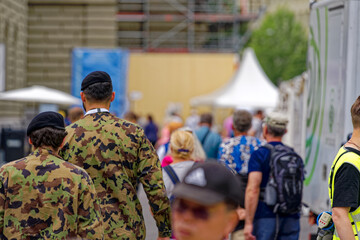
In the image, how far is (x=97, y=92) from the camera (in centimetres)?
538

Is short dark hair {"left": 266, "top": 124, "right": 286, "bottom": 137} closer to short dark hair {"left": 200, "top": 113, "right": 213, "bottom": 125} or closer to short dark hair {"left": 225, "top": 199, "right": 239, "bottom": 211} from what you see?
short dark hair {"left": 225, "top": 199, "right": 239, "bottom": 211}

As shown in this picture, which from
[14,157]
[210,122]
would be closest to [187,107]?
[14,157]

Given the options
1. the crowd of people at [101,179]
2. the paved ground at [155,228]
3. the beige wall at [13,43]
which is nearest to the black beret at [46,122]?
the crowd of people at [101,179]

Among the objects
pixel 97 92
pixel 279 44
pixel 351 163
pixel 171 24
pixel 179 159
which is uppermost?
pixel 279 44

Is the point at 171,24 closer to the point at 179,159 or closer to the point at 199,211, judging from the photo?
the point at 179,159

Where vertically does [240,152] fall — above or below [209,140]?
above

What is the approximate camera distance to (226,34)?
40469 mm

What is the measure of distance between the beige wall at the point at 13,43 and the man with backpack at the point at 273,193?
65.4ft

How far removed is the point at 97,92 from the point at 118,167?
0.55 m

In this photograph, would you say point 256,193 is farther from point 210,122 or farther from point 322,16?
point 210,122

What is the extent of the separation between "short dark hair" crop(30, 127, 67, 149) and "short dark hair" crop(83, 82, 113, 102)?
763mm

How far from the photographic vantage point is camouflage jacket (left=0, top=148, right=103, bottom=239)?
4512 mm

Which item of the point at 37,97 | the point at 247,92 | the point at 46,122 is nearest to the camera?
the point at 46,122

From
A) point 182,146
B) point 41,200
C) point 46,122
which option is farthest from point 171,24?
point 41,200
